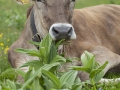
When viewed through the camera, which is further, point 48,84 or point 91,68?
point 91,68

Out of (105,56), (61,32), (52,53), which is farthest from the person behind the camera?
(105,56)

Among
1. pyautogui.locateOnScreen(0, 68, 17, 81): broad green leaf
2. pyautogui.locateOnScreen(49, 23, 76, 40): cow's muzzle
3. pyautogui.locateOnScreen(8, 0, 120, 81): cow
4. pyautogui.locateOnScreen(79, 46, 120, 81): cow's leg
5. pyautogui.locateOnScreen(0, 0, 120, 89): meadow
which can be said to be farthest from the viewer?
pyautogui.locateOnScreen(0, 0, 120, 89): meadow

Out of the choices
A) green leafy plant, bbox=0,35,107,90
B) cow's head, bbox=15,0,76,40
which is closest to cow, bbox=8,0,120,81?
cow's head, bbox=15,0,76,40

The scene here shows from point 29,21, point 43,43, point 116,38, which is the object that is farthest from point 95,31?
point 43,43

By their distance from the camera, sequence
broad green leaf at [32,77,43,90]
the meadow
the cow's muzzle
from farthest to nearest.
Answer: the meadow
the cow's muzzle
broad green leaf at [32,77,43,90]

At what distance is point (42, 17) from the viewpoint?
A: 225 inches

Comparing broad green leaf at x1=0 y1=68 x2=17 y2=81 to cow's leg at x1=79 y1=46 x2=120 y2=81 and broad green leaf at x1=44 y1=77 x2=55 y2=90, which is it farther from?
broad green leaf at x1=44 y1=77 x2=55 y2=90

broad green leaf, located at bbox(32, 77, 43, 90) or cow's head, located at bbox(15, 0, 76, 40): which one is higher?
cow's head, located at bbox(15, 0, 76, 40)

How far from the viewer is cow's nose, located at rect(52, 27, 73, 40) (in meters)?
5.18

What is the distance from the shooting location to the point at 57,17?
18.0 feet

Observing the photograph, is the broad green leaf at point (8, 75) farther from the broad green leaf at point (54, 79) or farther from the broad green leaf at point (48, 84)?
the broad green leaf at point (54, 79)

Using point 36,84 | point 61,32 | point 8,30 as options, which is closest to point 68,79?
point 36,84

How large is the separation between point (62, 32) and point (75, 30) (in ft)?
3.89

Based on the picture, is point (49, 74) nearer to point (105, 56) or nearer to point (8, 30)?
point (105, 56)
